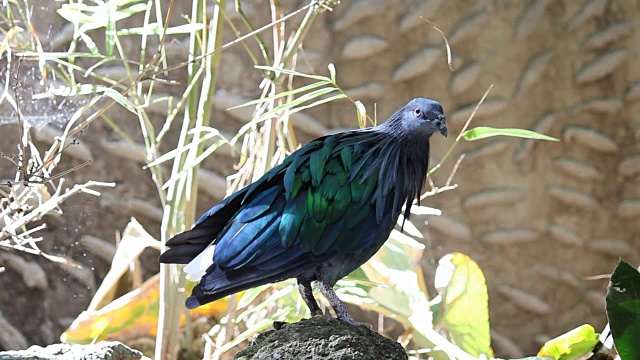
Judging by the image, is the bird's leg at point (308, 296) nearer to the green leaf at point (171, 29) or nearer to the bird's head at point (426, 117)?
the bird's head at point (426, 117)

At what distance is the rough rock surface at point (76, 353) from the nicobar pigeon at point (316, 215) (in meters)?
0.14

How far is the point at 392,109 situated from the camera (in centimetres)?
238


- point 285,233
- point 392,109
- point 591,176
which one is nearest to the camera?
point 285,233

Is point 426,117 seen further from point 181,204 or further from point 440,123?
point 181,204

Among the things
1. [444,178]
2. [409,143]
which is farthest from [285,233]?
[444,178]

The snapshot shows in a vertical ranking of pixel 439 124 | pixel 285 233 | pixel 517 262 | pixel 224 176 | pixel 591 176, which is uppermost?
pixel 439 124

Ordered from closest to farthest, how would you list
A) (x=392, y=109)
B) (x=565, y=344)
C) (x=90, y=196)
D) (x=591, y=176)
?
1. (x=565, y=344)
2. (x=90, y=196)
3. (x=392, y=109)
4. (x=591, y=176)

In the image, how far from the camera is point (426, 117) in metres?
1.01

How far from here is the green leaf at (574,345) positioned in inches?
53.1

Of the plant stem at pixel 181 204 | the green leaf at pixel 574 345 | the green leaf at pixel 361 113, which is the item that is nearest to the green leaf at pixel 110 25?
the plant stem at pixel 181 204

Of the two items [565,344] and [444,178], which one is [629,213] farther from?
[565,344]

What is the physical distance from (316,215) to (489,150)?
1.54 m

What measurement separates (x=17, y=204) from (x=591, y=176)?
1908 mm

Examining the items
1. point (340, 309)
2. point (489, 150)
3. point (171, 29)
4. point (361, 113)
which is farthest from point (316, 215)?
point (489, 150)
